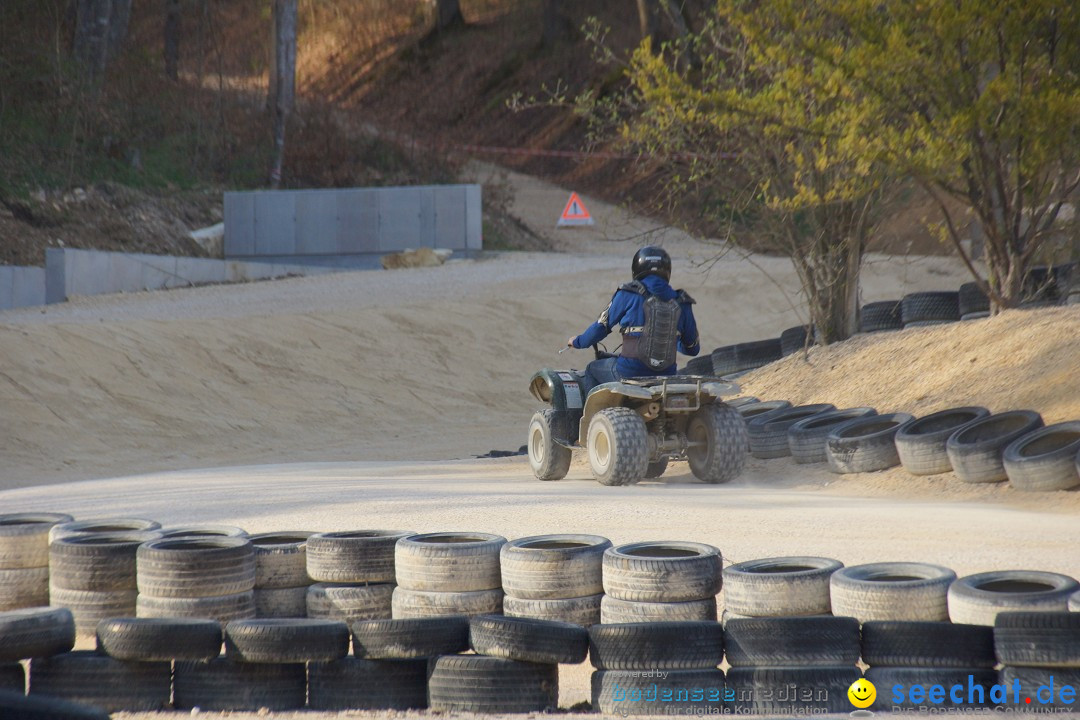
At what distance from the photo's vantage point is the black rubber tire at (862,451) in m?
11.0

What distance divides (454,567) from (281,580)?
1101 mm

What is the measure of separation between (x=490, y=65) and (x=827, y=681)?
45905 mm

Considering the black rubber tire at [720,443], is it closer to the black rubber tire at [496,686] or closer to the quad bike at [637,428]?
the quad bike at [637,428]

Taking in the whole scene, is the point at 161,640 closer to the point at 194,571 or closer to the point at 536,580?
the point at 194,571

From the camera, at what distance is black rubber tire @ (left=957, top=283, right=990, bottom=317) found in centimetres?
1628

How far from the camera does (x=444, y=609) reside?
20.9ft

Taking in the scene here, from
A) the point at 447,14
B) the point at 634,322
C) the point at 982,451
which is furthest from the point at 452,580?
the point at 447,14

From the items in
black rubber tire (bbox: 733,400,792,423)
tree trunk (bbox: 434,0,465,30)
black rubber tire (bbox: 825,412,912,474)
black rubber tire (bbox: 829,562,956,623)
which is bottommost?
black rubber tire (bbox: 829,562,956,623)

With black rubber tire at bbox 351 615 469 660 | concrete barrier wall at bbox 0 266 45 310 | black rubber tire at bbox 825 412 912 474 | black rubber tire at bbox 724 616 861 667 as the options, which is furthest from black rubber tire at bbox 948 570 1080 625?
concrete barrier wall at bbox 0 266 45 310

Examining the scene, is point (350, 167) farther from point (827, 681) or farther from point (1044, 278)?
point (827, 681)

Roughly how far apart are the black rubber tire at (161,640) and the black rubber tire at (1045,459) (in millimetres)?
6606

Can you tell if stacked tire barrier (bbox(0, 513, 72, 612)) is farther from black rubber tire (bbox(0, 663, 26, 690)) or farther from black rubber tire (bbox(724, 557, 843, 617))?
black rubber tire (bbox(724, 557, 843, 617))

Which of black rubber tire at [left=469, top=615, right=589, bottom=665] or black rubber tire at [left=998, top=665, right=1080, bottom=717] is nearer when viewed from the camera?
black rubber tire at [left=998, top=665, right=1080, bottom=717]

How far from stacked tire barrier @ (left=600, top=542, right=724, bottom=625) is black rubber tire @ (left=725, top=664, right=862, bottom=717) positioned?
2.63 feet
